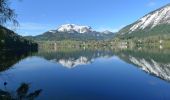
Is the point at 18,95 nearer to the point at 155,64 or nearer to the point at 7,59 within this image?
the point at 155,64

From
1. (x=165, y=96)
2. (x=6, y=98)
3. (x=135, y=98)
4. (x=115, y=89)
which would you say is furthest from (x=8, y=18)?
(x=115, y=89)

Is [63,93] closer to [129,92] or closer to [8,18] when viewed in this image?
[129,92]

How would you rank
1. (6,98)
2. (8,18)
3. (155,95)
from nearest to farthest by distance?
(8,18), (6,98), (155,95)

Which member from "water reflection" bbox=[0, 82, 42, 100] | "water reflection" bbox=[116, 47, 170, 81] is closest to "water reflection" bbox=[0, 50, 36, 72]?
"water reflection" bbox=[0, 82, 42, 100]

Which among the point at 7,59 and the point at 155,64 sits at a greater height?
the point at 7,59

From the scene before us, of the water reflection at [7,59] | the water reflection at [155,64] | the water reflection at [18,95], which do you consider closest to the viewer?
the water reflection at [18,95]

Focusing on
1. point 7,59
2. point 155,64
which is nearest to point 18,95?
point 155,64

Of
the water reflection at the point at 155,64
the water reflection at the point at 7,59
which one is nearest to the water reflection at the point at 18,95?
the water reflection at the point at 7,59

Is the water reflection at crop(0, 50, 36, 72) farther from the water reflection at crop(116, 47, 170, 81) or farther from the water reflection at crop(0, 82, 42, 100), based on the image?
the water reflection at crop(116, 47, 170, 81)

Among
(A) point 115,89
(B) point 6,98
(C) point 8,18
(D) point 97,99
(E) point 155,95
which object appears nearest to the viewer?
(C) point 8,18

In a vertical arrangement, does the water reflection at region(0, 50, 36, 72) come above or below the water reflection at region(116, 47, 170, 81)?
above

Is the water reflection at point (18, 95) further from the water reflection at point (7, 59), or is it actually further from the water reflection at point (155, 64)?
the water reflection at point (155, 64)

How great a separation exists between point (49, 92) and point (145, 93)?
43.6ft

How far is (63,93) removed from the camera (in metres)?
44.9
